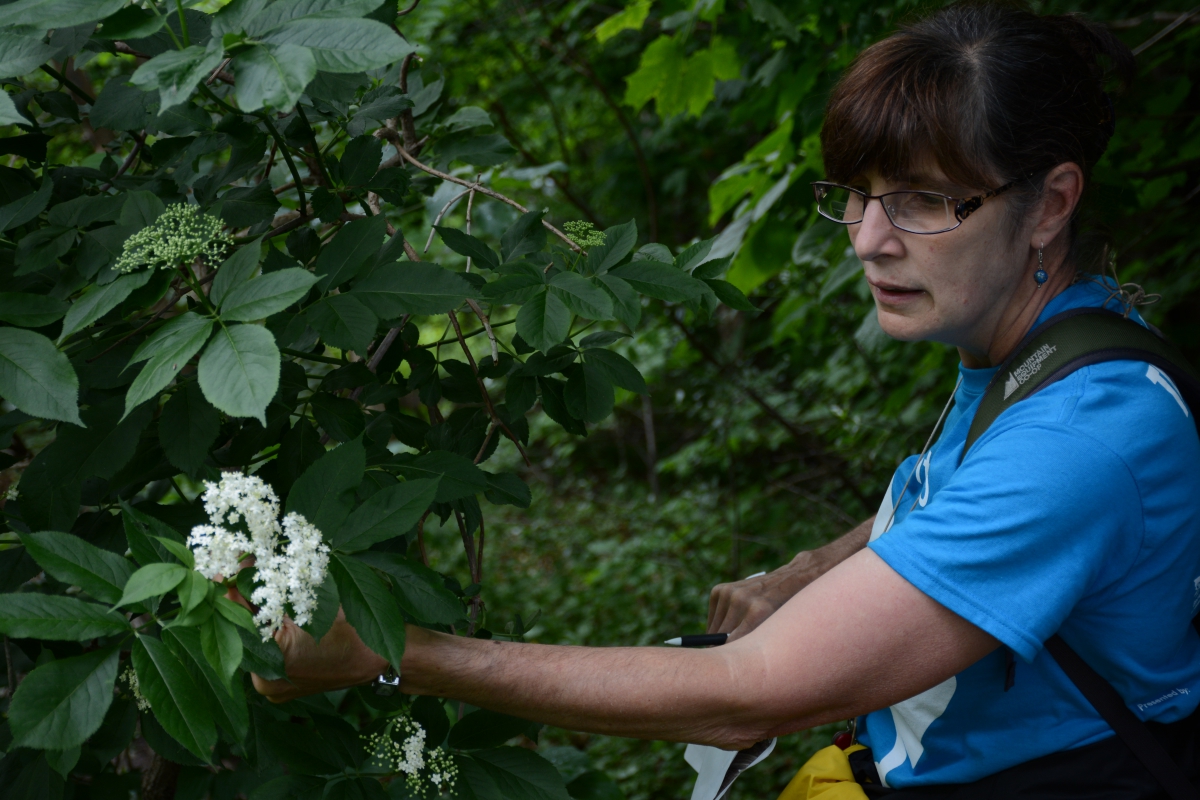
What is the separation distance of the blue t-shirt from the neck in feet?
0.13

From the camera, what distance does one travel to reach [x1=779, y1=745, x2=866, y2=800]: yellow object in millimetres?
1670

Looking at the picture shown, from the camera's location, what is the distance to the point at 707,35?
16.6 ft

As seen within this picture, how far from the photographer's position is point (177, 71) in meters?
0.98

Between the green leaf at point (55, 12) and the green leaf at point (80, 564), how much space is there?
0.54 meters

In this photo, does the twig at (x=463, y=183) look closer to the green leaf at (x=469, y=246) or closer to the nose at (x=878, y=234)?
the green leaf at (x=469, y=246)

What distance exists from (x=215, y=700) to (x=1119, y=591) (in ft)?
4.03

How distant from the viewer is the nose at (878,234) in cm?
155

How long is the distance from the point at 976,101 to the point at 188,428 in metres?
1.31

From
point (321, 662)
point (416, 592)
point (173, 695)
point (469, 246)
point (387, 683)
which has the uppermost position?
point (469, 246)

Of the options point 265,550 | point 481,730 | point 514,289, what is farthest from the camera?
point 481,730

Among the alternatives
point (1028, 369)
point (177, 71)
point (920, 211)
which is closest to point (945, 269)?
point (920, 211)

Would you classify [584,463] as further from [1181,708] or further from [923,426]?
[1181,708]

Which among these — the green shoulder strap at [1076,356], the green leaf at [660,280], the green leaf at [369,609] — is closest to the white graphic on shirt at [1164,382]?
the green shoulder strap at [1076,356]

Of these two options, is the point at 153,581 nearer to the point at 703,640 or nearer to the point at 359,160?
the point at 359,160
